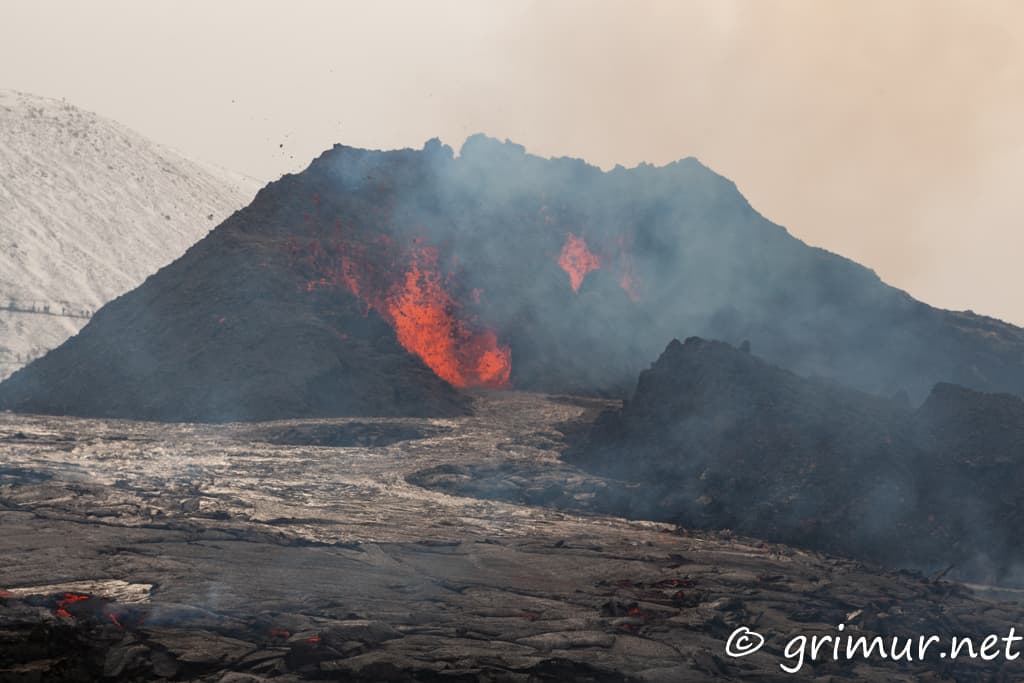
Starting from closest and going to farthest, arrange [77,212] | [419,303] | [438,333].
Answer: [419,303] < [438,333] < [77,212]

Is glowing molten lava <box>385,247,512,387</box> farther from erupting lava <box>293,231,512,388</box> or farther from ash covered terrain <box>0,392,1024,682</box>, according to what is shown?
ash covered terrain <box>0,392,1024,682</box>

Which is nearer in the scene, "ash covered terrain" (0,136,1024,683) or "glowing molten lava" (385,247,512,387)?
"ash covered terrain" (0,136,1024,683)

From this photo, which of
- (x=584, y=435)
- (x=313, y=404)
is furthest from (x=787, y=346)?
(x=313, y=404)

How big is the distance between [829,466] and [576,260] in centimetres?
4289

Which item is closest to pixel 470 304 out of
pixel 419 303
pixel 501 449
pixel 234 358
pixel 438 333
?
pixel 438 333

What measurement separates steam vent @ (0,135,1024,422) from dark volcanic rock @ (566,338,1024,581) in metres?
15.9

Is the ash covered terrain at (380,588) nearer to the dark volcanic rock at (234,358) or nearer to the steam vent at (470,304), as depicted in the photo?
the dark volcanic rock at (234,358)

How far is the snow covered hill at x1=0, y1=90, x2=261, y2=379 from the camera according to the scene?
78250mm

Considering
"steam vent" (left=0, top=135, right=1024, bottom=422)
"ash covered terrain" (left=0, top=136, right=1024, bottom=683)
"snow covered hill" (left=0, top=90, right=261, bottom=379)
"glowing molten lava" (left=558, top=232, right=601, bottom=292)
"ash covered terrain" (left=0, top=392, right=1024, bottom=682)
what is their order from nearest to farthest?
1. "ash covered terrain" (left=0, top=392, right=1024, bottom=682)
2. "ash covered terrain" (left=0, top=136, right=1024, bottom=683)
3. "steam vent" (left=0, top=135, right=1024, bottom=422)
4. "glowing molten lava" (left=558, top=232, right=601, bottom=292)
5. "snow covered hill" (left=0, top=90, right=261, bottom=379)

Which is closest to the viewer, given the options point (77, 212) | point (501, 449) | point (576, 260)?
point (501, 449)

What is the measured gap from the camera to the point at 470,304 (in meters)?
63.4

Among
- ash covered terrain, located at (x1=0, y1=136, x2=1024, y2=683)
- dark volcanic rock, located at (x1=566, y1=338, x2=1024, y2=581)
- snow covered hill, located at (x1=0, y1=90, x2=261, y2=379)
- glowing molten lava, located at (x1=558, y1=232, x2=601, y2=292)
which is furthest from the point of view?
snow covered hill, located at (x1=0, y1=90, x2=261, y2=379)

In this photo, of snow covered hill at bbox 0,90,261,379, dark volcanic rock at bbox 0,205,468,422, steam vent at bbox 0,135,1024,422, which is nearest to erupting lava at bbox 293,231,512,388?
steam vent at bbox 0,135,1024,422

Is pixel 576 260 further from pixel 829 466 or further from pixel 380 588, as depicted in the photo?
pixel 380 588
